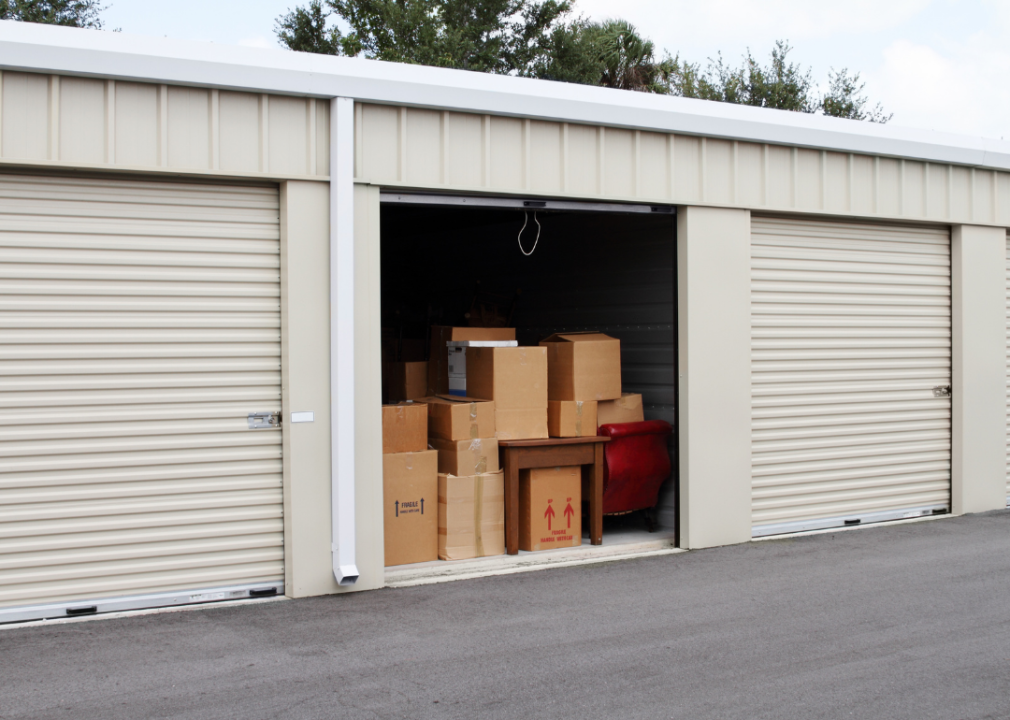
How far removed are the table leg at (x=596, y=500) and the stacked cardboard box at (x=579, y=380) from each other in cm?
21

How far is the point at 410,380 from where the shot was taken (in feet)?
26.1

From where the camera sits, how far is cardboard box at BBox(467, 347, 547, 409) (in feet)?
23.6

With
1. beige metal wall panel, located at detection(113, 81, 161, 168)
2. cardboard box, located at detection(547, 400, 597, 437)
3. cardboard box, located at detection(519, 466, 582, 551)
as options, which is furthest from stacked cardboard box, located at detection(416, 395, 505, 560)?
beige metal wall panel, located at detection(113, 81, 161, 168)

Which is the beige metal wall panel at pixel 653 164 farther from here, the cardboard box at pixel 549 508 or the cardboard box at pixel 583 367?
the cardboard box at pixel 549 508

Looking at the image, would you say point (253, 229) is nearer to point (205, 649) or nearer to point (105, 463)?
point (105, 463)

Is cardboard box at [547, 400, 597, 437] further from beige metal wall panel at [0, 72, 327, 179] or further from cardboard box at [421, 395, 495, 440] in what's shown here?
beige metal wall panel at [0, 72, 327, 179]

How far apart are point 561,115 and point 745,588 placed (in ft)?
11.4

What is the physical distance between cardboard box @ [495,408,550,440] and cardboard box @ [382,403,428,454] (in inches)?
25.1

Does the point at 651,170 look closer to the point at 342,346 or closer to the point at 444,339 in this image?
the point at 444,339

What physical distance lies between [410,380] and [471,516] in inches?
58.7

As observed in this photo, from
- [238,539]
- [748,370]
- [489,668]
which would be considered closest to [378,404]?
[238,539]

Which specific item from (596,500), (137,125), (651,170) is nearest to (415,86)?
(137,125)

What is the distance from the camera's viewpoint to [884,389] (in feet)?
28.0

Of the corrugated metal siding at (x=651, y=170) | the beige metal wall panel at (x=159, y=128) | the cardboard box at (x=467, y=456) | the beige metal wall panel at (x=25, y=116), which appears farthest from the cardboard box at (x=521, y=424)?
the beige metal wall panel at (x=25, y=116)
